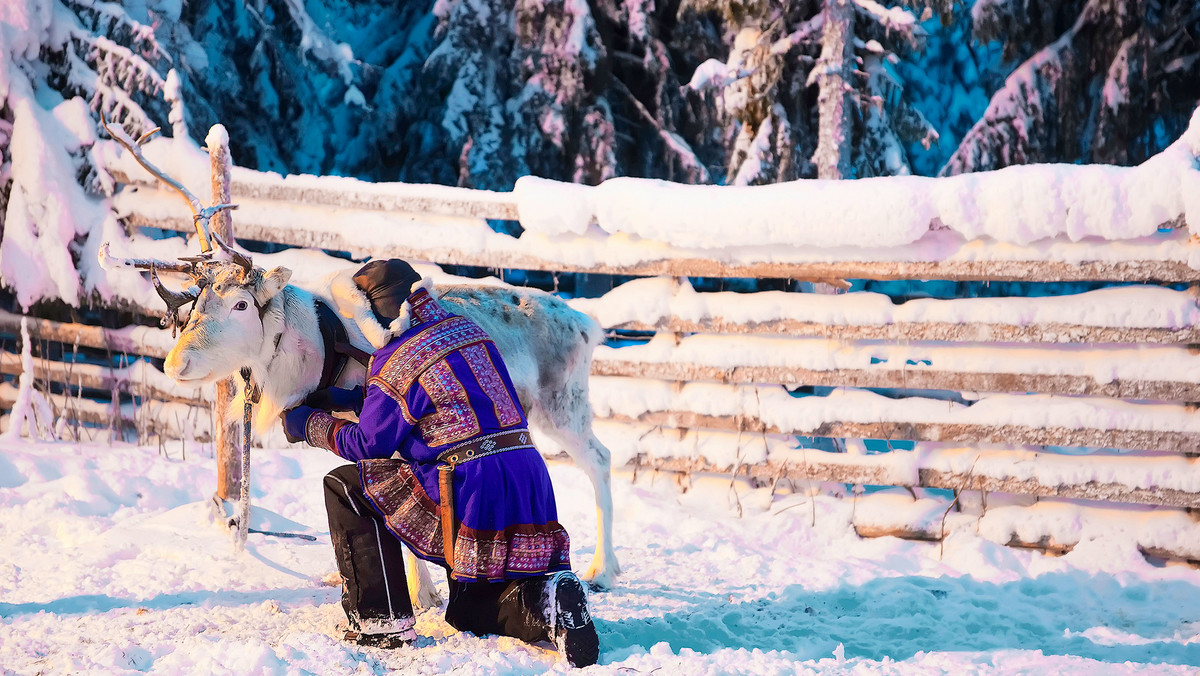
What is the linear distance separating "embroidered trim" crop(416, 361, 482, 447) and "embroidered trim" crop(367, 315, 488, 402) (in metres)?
0.04

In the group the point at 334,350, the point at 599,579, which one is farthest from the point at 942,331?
the point at 334,350

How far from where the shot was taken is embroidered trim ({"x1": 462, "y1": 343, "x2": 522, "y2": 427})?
3480 mm

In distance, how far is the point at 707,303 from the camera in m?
6.09

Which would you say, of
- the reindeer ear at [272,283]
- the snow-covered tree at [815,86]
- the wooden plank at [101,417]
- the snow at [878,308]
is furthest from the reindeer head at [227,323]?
the snow-covered tree at [815,86]

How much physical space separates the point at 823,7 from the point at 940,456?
562 cm

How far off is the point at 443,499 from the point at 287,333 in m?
1.05

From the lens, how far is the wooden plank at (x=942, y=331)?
5.21 metres

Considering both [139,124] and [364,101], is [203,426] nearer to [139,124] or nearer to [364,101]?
[139,124]

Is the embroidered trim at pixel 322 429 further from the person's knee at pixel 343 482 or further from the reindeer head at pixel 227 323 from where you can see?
the reindeer head at pixel 227 323

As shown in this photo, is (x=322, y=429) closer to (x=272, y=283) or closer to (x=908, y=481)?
(x=272, y=283)

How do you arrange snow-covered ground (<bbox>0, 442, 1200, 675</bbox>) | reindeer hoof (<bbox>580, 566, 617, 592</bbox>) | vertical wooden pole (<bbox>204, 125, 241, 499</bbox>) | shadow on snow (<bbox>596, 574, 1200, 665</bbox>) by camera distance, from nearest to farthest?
snow-covered ground (<bbox>0, 442, 1200, 675</bbox>), shadow on snow (<bbox>596, 574, 1200, 665</bbox>), reindeer hoof (<bbox>580, 566, 617, 592</bbox>), vertical wooden pole (<bbox>204, 125, 241, 499</bbox>)

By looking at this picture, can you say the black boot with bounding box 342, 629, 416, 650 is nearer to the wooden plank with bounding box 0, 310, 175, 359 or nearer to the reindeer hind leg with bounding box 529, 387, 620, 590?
the reindeer hind leg with bounding box 529, 387, 620, 590

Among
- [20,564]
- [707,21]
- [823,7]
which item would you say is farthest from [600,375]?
[707,21]

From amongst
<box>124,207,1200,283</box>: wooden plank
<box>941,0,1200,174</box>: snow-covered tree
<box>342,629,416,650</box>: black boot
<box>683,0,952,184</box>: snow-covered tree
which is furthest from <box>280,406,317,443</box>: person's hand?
<box>941,0,1200,174</box>: snow-covered tree
